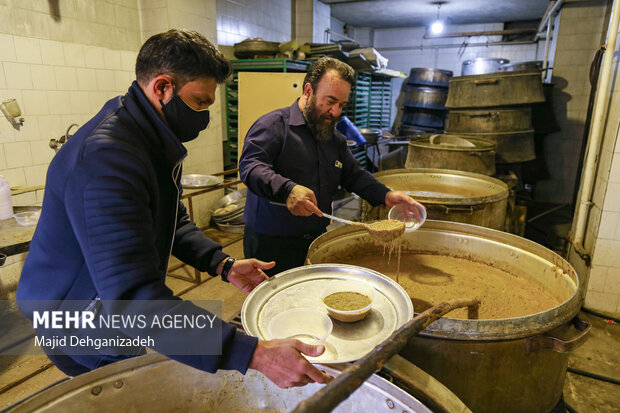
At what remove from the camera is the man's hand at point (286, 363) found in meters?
0.91

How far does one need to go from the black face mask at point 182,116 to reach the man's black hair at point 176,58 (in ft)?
0.18

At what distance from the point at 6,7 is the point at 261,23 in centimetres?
420

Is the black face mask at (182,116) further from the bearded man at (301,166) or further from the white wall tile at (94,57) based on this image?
the white wall tile at (94,57)

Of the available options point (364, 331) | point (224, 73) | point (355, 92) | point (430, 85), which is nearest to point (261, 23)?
point (355, 92)

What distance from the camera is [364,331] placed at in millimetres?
1188

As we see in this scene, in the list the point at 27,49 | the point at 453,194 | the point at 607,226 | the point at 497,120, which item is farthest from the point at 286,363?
the point at 497,120

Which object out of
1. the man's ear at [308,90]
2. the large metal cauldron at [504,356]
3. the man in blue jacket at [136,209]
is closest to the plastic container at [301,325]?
the man in blue jacket at [136,209]

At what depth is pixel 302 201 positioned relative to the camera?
71.9 inches

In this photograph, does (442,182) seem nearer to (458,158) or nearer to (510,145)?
(458,158)

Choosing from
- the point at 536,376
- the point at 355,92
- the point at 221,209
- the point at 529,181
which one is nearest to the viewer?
the point at 536,376

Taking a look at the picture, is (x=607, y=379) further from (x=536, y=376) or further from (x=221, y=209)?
(x=221, y=209)

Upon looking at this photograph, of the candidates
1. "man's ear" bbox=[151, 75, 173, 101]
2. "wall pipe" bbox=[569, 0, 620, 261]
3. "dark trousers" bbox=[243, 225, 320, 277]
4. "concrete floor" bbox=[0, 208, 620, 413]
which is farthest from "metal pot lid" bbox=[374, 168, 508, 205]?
"man's ear" bbox=[151, 75, 173, 101]

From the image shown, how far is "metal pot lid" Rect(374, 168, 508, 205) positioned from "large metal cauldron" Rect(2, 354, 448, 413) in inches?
88.4

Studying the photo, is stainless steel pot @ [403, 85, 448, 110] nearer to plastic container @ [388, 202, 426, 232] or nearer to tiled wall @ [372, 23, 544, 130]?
tiled wall @ [372, 23, 544, 130]
